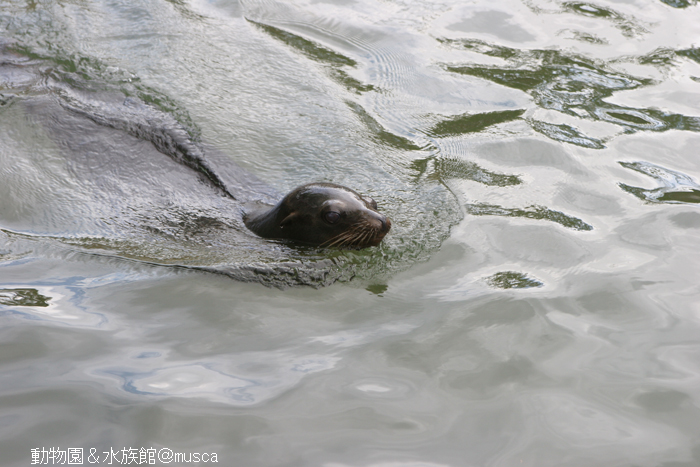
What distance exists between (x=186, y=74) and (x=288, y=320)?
4.87 meters

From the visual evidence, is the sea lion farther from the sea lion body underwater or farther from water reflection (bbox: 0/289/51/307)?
water reflection (bbox: 0/289/51/307)

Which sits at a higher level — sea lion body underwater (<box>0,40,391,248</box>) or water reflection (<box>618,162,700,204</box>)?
water reflection (<box>618,162,700,204</box>)

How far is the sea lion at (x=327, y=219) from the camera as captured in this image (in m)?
4.73

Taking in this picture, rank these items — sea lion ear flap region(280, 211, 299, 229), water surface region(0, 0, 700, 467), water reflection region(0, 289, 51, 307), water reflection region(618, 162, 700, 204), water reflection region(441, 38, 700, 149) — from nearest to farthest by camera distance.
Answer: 1. water surface region(0, 0, 700, 467)
2. water reflection region(0, 289, 51, 307)
3. sea lion ear flap region(280, 211, 299, 229)
4. water reflection region(618, 162, 700, 204)
5. water reflection region(441, 38, 700, 149)

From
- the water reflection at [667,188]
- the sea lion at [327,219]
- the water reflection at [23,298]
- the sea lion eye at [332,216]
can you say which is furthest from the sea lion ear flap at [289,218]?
the water reflection at [667,188]

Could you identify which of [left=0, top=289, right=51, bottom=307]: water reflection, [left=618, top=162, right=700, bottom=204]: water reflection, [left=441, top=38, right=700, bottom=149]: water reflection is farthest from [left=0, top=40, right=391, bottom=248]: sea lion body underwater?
[left=441, top=38, right=700, bottom=149]: water reflection

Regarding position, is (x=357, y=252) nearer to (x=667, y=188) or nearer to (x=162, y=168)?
(x=162, y=168)

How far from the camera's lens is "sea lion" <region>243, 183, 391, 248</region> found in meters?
4.73

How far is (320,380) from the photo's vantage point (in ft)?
11.1

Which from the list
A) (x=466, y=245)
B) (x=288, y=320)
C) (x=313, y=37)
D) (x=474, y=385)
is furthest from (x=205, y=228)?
(x=313, y=37)

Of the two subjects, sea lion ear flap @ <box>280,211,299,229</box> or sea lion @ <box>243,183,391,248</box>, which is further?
sea lion ear flap @ <box>280,211,299,229</box>

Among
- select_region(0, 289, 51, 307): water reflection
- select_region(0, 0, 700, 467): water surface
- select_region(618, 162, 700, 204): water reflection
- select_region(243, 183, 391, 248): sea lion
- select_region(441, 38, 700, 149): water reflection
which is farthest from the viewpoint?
select_region(441, 38, 700, 149): water reflection

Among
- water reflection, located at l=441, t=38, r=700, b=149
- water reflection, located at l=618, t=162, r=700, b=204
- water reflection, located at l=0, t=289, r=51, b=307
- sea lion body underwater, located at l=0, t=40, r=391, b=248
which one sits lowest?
water reflection, located at l=0, t=289, r=51, b=307

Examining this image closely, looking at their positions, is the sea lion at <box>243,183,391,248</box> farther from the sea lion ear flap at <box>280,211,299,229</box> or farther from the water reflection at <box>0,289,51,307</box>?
the water reflection at <box>0,289,51,307</box>
